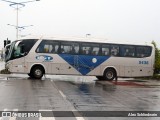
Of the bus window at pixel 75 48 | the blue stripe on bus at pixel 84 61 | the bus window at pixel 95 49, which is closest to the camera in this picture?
the blue stripe on bus at pixel 84 61

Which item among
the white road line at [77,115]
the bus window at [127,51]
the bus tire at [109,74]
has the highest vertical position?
the bus window at [127,51]

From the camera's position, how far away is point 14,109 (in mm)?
12094

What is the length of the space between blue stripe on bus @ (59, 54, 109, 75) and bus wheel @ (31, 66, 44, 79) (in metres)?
1.76

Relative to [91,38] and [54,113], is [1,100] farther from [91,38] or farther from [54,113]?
[91,38]

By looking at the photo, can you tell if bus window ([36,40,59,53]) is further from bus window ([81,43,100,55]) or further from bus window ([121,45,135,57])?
bus window ([121,45,135,57])

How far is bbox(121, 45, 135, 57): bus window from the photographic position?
3170 centimetres

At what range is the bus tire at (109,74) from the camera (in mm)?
30969

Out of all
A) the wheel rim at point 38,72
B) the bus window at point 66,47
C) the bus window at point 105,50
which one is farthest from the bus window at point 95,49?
the wheel rim at point 38,72

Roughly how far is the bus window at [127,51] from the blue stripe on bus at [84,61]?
5.21ft

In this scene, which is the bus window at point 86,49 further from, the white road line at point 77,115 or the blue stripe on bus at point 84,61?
the white road line at point 77,115

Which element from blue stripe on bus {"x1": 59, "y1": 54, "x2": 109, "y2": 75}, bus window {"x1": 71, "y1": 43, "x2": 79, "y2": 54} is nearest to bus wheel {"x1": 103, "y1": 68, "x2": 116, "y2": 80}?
blue stripe on bus {"x1": 59, "y1": 54, "x2": 109, "y2": 75}

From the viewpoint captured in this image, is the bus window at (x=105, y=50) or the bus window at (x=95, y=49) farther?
the bus window at (x=105, y=50)

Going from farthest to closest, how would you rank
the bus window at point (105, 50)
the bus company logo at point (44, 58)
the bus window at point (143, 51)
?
the bus window at point (143, 51), the bus window at point (105, 50), the bus company logo at point (44, 58)

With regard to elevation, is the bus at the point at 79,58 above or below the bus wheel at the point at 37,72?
above
